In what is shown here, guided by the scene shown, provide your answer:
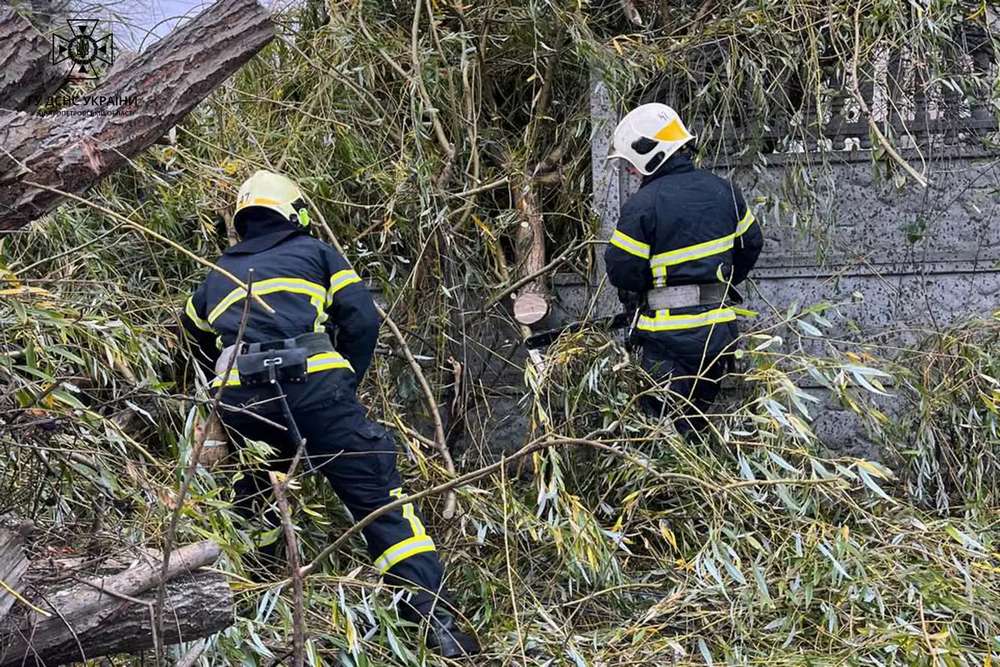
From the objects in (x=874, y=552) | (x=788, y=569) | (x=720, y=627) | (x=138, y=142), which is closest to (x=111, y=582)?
(x=138, y=142)

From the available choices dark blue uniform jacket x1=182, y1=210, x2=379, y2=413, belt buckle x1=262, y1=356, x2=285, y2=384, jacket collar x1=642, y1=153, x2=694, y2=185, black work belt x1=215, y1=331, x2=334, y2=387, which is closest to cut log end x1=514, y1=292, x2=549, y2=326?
jacket collar x1=642, y1=153, x2=694, y2=185

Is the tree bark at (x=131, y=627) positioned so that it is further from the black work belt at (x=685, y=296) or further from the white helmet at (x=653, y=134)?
the white helmet at (x=653, y=134)

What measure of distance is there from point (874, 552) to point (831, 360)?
941mm

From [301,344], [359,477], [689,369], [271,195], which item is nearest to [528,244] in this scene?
[689,369]

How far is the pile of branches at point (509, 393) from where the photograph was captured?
3.60 m

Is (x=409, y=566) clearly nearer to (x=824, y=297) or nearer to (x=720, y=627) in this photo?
(x=720, y=627)

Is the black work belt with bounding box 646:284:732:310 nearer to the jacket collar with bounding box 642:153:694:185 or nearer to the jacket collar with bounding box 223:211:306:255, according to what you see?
the jacket collar with bounding box 642:153:694:185

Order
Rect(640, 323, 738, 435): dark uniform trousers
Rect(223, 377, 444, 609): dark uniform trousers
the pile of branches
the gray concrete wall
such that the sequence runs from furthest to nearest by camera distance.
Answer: the gray concrete wall < Rect(640, 323, 738, 435): dark uniform trousers < Rect(223, 377, 444, 609): dark uniform trousers < the pile of branches

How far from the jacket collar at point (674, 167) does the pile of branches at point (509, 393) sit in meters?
0.44

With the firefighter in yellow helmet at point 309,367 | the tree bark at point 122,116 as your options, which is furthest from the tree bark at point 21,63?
the firefighter in yellow helmet at point 309,367

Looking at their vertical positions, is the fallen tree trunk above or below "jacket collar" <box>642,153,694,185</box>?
above

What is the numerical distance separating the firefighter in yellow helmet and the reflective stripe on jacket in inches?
46.9

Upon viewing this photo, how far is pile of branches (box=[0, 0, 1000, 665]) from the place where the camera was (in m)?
3.60

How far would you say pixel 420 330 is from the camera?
17.8 feet
